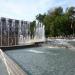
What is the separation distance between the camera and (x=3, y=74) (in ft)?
43.8

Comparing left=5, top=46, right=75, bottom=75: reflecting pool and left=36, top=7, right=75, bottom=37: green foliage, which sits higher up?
left=36, top=7, right=75, bottom=37: green foliage

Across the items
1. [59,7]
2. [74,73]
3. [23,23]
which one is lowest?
[74,73]

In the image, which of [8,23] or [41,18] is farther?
[41,18]

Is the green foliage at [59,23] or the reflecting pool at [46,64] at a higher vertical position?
the green foliage at [59,23]

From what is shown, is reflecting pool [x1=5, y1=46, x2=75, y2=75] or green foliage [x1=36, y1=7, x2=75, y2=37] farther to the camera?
green foliage [x1=36, y1=7, x2=75, y2=37]

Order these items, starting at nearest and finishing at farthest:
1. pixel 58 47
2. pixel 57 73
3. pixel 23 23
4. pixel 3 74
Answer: pixel 3 74 < pixel 57 73 < pixel 58 47 < pixel 23 23

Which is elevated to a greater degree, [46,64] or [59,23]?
[59,23]

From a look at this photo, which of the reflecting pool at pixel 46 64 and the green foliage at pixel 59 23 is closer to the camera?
the reflecting pool at pixel 46 64

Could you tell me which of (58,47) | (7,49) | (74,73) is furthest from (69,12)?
(74,73)

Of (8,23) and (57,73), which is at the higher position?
(8,23)

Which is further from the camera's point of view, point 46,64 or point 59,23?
point 59,23

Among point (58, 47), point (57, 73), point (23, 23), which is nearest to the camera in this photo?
point (57, 73)

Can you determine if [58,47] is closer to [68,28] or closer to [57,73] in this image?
[57,73]

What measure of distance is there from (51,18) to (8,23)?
94.9ft
